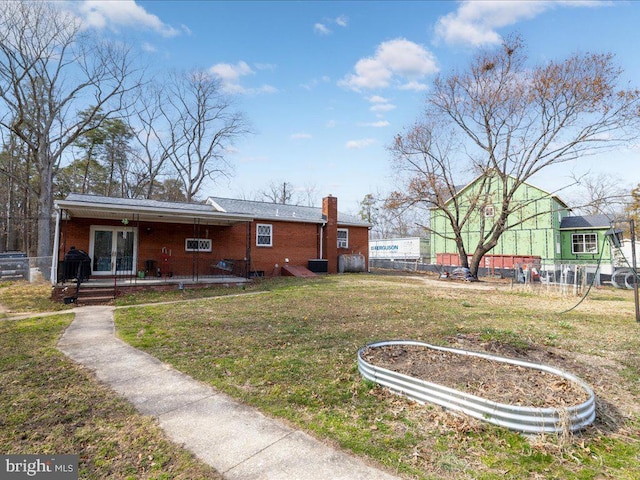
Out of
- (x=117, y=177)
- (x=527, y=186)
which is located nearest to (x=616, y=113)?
(x=527, y=186)

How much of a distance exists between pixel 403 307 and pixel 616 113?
16.2 m

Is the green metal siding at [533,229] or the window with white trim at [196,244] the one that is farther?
the green metal siding at [533,229]

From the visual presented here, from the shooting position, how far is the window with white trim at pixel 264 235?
1789 cm

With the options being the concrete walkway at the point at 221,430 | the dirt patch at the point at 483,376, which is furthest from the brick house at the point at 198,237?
the dirt patch at the point at 483,376

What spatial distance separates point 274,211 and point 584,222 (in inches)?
994

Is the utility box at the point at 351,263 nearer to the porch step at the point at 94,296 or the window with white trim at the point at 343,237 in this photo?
the window with white trim at the point at 343,237

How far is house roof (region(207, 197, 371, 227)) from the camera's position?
58.6 ft

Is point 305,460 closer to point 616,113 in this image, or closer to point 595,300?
point 595,300

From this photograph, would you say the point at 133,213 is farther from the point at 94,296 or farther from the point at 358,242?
the point at 358,242

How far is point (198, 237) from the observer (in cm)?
1427

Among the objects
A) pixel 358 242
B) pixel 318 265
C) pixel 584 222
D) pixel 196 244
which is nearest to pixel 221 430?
pixel 196 244

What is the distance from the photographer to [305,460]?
2520 mm

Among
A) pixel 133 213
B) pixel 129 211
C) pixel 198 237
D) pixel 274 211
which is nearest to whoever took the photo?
pixel 129 211

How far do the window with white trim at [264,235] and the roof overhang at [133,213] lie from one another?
264 centimetres
